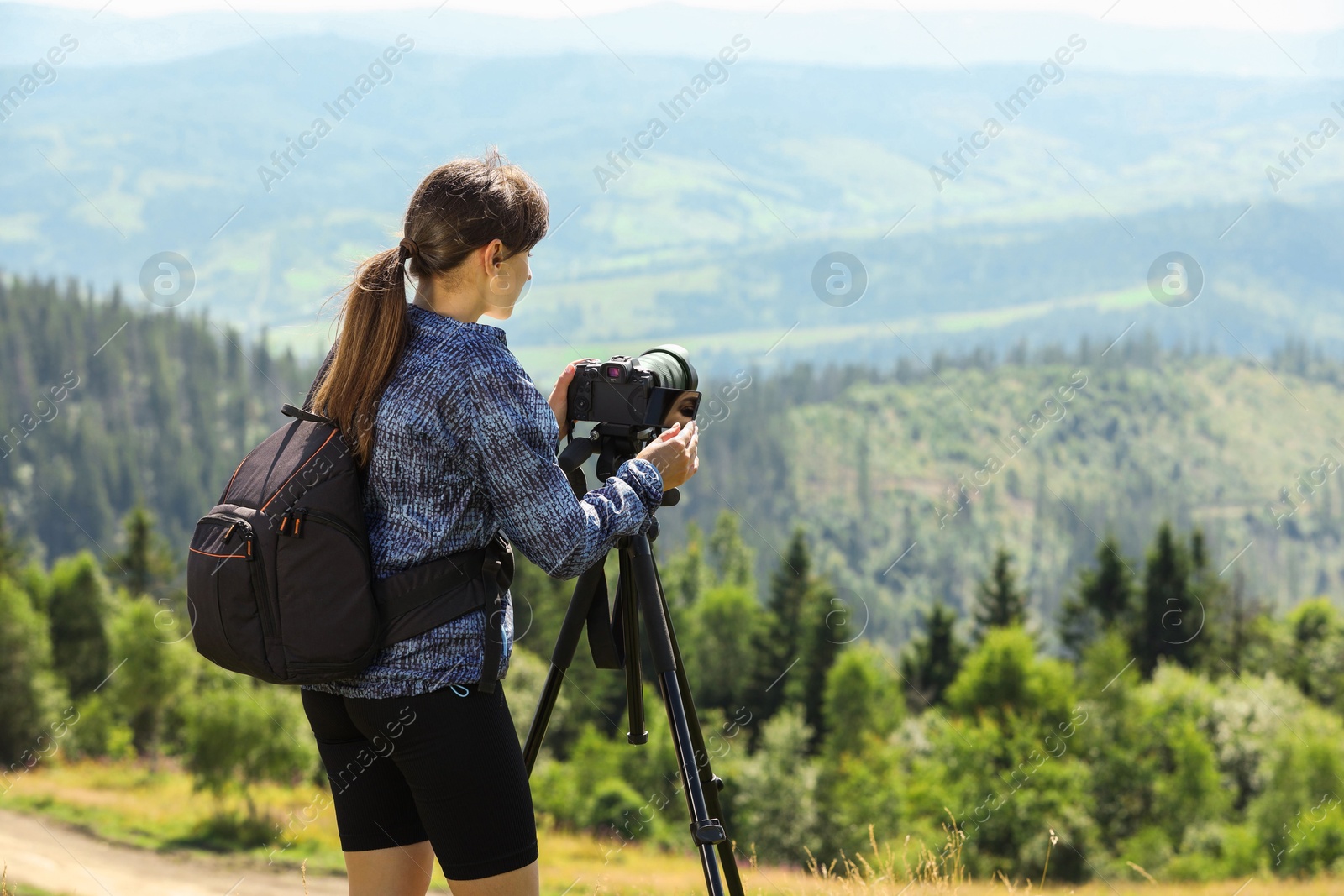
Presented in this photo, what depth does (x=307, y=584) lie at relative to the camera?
1879mm

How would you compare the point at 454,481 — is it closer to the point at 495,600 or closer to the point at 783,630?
the point at 495,600

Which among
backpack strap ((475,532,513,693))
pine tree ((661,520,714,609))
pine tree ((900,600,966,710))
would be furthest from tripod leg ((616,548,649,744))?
pine tree ((661,520,714,609))

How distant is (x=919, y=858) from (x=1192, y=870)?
2213 inches

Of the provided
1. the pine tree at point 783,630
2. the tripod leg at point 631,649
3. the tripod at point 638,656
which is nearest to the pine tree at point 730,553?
the pine tree at point 783,630

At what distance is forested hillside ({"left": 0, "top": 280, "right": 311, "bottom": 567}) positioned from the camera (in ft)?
381

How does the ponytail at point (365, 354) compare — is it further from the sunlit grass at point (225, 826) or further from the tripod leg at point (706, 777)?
the sunlit grass at point (225, 826)

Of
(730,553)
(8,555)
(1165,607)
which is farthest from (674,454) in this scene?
(730,553)

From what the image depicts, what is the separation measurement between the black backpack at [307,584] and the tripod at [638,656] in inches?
22.4

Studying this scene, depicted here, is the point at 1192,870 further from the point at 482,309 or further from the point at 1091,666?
the point at 482,309

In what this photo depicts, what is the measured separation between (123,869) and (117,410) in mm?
99491

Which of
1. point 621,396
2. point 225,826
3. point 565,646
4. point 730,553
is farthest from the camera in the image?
point 730,553

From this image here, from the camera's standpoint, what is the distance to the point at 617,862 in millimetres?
42906

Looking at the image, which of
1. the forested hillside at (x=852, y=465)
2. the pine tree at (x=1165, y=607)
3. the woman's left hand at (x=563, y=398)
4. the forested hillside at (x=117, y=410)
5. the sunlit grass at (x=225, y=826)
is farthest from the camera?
the forested hillside at (x=852, y=465)

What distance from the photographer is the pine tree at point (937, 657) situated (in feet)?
208
